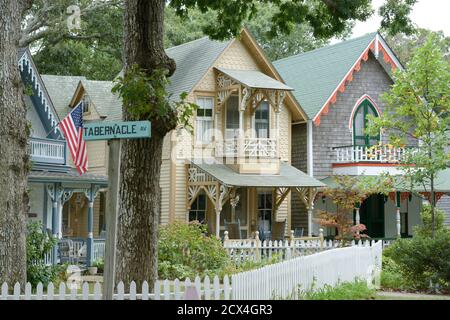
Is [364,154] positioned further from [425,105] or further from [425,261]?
[425,261]

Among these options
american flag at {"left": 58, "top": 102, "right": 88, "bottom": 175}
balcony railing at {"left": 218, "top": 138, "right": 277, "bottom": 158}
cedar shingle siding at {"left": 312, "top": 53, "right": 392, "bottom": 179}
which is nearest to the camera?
american flag at {"left": 58, "top": 102, "right": 88, "bottom": 175}

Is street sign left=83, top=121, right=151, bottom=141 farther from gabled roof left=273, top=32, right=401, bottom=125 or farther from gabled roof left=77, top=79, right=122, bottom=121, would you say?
gabled roof left=77, top=79, right=122, bottom=121

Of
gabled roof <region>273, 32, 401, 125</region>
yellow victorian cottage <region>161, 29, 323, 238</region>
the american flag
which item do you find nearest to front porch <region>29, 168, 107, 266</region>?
the american flag

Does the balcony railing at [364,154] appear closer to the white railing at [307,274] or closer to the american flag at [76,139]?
the white railing at [307,274]

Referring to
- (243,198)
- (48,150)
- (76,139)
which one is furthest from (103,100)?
(76,139)

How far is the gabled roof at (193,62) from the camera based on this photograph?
28.7m

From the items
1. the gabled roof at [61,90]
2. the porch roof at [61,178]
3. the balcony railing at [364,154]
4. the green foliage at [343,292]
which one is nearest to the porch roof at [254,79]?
the balcony railing at [364,154]

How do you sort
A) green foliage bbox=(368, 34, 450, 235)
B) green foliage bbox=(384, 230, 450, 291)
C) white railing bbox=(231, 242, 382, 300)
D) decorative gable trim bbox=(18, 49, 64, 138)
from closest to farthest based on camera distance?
1. white railing bbox=(231, 242, 382, 300)
2. green foliage bbox=(384, 230, 450, 291)
3. green foliage bbox=(368, 34, 450, 235)
4. decorative gable trim bbox=(18, 49, 64, 138)

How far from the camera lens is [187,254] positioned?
19062 millimetres

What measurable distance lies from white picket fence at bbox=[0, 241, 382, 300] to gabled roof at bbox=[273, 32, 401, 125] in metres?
12.9

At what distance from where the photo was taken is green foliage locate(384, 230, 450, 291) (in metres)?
16.1

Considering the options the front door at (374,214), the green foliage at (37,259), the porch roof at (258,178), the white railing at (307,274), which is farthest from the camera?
the front door at (374,214)

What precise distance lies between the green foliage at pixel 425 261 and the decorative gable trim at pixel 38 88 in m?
14.1

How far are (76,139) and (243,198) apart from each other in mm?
9078
